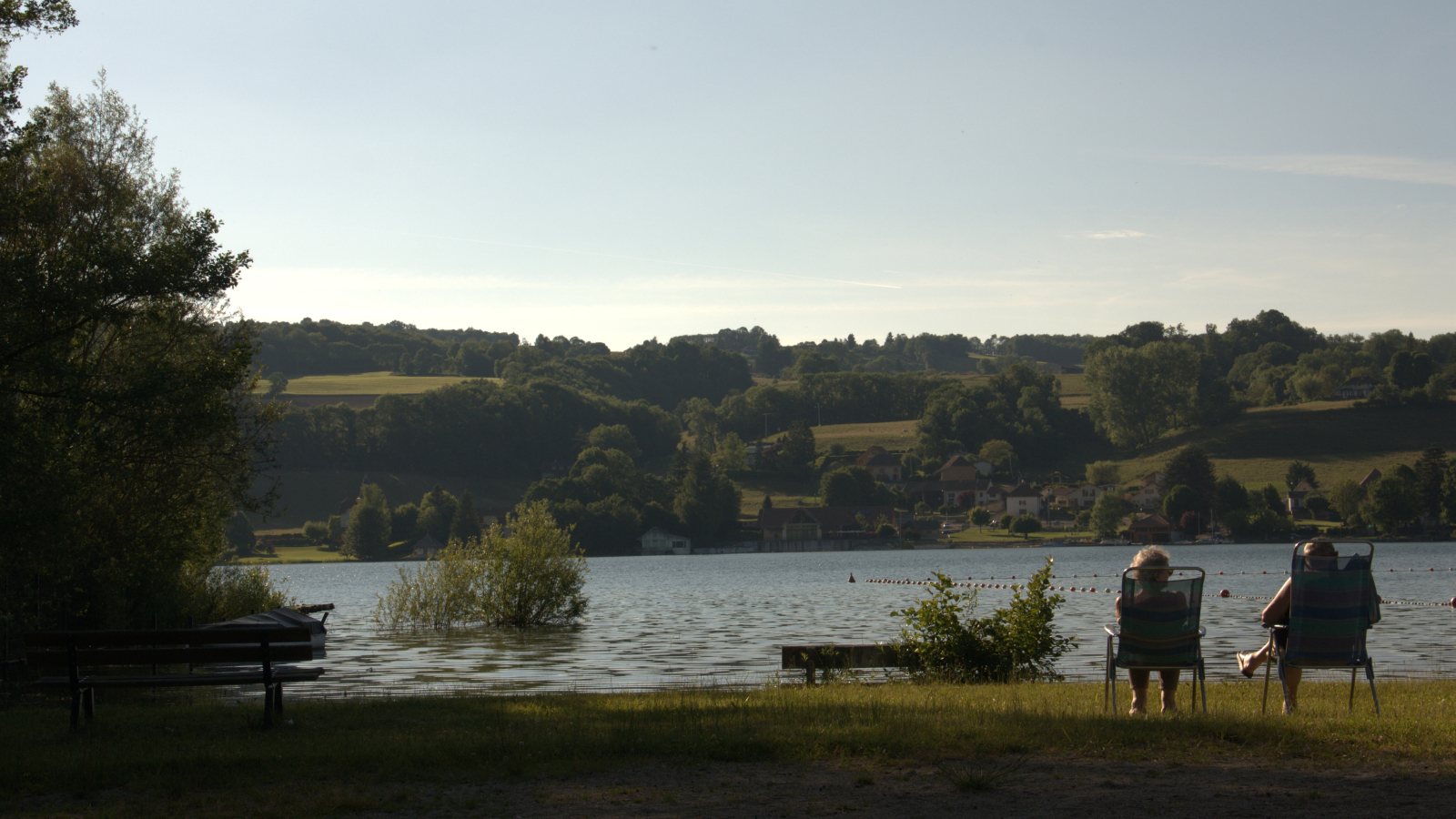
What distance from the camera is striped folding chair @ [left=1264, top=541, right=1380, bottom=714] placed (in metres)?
9.01

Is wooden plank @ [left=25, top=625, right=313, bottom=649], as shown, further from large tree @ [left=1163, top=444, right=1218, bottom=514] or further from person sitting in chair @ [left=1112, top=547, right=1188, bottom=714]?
large tree @ [left=1163, top=444, right=1218, bottom=514]

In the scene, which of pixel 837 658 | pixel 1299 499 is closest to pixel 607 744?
pixel 837 658

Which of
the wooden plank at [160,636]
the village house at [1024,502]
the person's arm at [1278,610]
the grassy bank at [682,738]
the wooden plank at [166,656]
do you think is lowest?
the village house at [1024,502]

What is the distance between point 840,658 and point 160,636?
7.69 m

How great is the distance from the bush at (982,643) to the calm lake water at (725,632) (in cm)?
282

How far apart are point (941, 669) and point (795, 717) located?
484 centimetres

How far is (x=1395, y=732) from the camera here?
8086 millimetres

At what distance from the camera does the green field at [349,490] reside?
135750mm

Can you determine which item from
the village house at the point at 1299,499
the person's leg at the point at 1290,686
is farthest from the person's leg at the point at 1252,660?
the village house at the point at 1299,499

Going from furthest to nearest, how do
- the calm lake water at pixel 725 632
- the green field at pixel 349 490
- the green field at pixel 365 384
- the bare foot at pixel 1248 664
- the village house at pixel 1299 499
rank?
the green field at pixel 365 384 → the green field at pixel 349 490 → the village house at pixel 1299 499 → the calm lake water at pixel 725 632 → the bare foot at pixel 1248 664

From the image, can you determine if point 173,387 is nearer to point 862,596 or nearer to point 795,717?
point 795,717

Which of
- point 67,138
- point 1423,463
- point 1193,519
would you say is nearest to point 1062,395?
point 1193,519

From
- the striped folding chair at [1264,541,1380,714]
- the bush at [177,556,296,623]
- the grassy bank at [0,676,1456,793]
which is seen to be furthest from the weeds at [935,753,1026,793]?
the bush at [177,556,296,623]

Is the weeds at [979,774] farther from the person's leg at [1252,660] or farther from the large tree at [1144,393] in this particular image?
the large tree at [1144,393]
